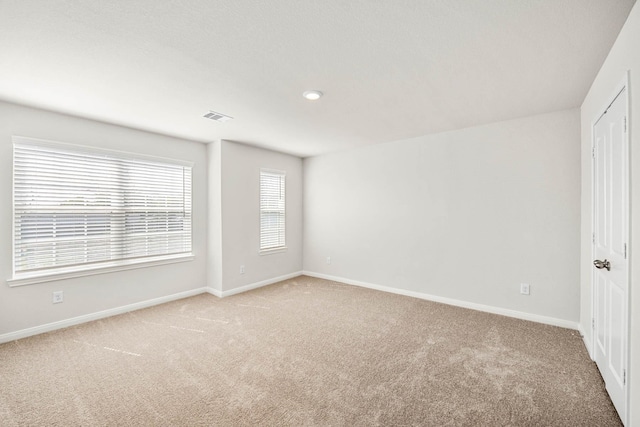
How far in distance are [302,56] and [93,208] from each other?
10.4 ft

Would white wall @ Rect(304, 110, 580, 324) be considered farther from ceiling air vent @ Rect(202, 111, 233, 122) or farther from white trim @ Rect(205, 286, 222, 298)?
ceiling air vent @ Rect(202, 111, 233, 122)

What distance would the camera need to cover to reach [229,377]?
2.28m

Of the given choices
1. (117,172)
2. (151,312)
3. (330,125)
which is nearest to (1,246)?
(117,172)

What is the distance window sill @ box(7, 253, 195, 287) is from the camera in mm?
2971

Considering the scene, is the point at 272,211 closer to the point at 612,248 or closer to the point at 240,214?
the point at 240,214

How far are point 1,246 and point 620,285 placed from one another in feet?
17.2

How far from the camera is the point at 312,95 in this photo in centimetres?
268

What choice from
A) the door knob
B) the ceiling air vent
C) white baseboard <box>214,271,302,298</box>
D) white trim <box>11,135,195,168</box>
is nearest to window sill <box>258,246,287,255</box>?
white baseboard <box>214,271,302,298</box>

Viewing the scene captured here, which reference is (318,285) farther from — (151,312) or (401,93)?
(401,93)

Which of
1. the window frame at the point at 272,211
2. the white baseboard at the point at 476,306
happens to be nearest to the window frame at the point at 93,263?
the window frame at the point at 272,211

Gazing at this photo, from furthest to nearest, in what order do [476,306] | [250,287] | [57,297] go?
1. [250,287]
2. [476,306]
3. [57,297]

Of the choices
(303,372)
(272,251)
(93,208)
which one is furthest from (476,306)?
(93,208)

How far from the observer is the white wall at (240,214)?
14.4 feet

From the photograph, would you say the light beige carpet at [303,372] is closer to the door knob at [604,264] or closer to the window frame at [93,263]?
the window frame at [93,263]
